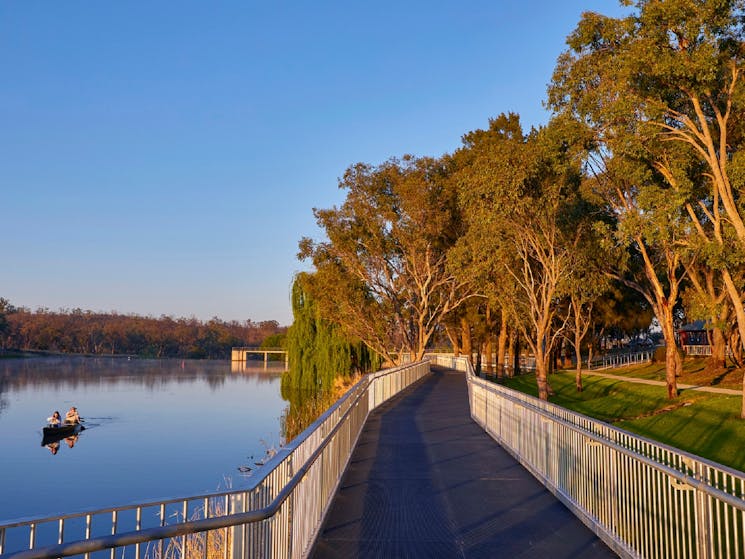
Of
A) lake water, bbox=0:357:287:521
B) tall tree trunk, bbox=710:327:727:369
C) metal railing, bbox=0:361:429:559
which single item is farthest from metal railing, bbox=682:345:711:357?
metal railing, bbox=0:361:429:559

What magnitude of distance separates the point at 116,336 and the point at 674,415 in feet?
543

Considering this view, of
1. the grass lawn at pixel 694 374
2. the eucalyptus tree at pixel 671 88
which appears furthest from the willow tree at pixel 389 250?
the eucalyptus tree at pixel 671 88

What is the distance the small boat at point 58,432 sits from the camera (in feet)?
100

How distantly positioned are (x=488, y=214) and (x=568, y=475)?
781 inches

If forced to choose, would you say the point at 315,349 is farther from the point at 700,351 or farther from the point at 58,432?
the point at 700,351

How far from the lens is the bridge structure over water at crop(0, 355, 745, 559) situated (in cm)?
487

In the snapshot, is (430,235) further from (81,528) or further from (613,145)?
(81,528)

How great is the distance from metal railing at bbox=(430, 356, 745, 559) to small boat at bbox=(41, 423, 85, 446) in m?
25.3

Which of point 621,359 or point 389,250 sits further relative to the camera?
point 621,359

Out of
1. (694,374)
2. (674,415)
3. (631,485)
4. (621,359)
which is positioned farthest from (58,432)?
(621,359)

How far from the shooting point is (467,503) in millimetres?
9000

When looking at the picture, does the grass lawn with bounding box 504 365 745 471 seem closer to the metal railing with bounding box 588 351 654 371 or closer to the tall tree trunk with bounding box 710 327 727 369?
the tall tree trunk with bounding box 710 327 727 369

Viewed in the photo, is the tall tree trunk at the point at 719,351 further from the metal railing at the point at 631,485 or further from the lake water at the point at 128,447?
the metal railing at the point at 631,485

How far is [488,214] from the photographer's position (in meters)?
27.9
